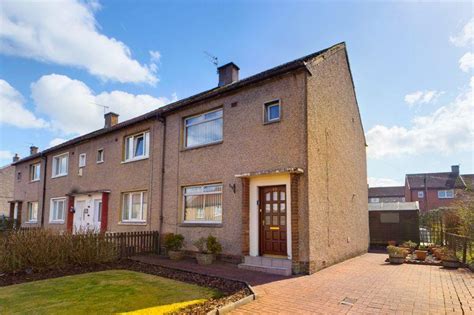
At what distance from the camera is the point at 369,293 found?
706cm

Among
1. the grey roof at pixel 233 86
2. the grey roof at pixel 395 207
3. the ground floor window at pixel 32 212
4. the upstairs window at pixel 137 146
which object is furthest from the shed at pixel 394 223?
the ground floor window at pixel 32 212

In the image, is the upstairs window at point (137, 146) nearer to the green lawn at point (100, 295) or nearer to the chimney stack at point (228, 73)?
the chimney stack at point (228, 73)

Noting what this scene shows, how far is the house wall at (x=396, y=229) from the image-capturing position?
18.4 m

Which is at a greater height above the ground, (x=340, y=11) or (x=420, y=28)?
(x=340, y=11)

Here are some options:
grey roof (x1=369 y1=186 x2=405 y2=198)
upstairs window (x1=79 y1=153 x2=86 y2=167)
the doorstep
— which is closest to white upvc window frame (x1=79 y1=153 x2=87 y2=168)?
upstairs window (x1=79 y1=153 x2=86 y2=167)

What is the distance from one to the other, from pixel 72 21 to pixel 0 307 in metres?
7.41

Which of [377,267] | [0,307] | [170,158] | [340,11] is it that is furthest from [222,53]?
[0,307]

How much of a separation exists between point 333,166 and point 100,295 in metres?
8.84

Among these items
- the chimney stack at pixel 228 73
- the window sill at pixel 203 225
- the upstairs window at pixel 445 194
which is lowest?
the window sill at pixel 203 225

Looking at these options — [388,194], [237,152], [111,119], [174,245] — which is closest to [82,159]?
[111,119]

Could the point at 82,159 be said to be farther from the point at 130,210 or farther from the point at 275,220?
the point at 275,220

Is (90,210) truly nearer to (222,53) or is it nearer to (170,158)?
(170,158)

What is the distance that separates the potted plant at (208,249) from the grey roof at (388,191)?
5500cm

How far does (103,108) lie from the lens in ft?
73.0
